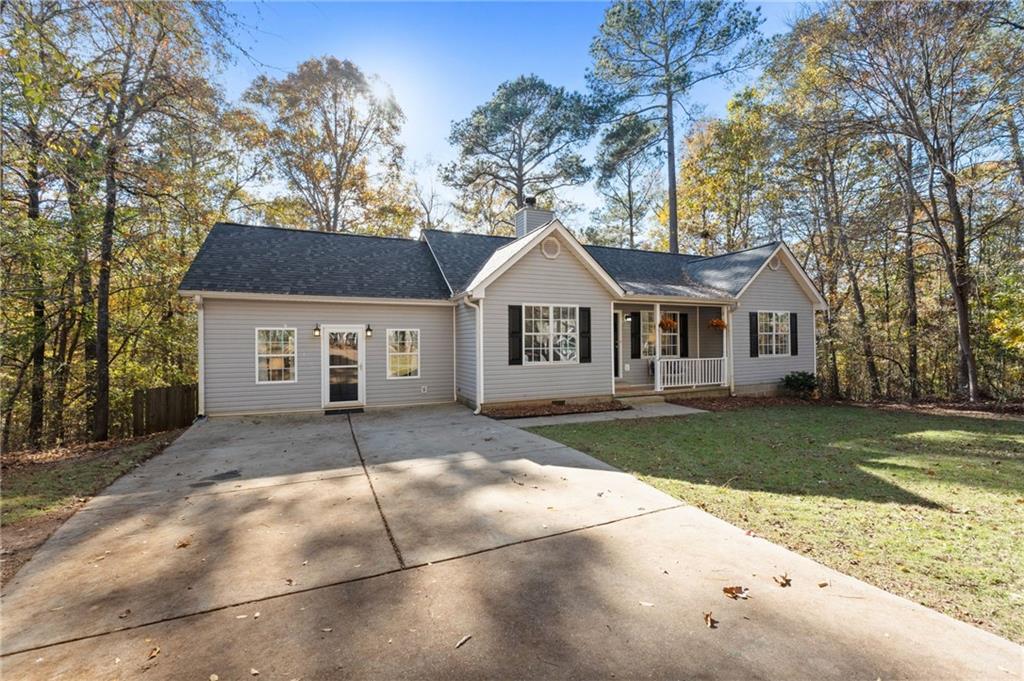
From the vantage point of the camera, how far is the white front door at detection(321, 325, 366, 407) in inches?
408

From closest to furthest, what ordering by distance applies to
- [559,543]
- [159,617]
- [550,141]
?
[159,617] < [559,543] < [550,141]

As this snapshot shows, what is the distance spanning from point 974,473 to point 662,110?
59.3 ft

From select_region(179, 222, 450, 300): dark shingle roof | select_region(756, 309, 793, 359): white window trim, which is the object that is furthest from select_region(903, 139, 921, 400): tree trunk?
select_region(179, 222, 450, 300): dark shingle roof

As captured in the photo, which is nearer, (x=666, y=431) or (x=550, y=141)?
(x=666, y=431)

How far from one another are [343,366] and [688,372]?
31.0ft

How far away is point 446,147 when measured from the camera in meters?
20.7

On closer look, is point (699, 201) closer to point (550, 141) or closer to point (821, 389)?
point (550, 141)

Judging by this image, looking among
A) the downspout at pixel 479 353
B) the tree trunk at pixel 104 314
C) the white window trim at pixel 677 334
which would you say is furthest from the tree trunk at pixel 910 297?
the tree trunk at pixel 104 314

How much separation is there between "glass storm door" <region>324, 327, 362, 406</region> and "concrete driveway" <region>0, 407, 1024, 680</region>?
5448 millimetres

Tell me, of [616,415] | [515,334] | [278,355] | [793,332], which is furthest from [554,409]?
[793,332]

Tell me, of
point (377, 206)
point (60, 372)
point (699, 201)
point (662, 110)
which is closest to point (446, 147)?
point (377, 206)

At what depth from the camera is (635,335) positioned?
1325 centimetres

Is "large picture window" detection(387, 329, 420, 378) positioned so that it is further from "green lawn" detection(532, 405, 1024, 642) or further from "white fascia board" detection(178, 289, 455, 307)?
"green lawn" detection(532, 405, 1024, 642)

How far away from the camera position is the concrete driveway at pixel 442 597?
2.24 metres
